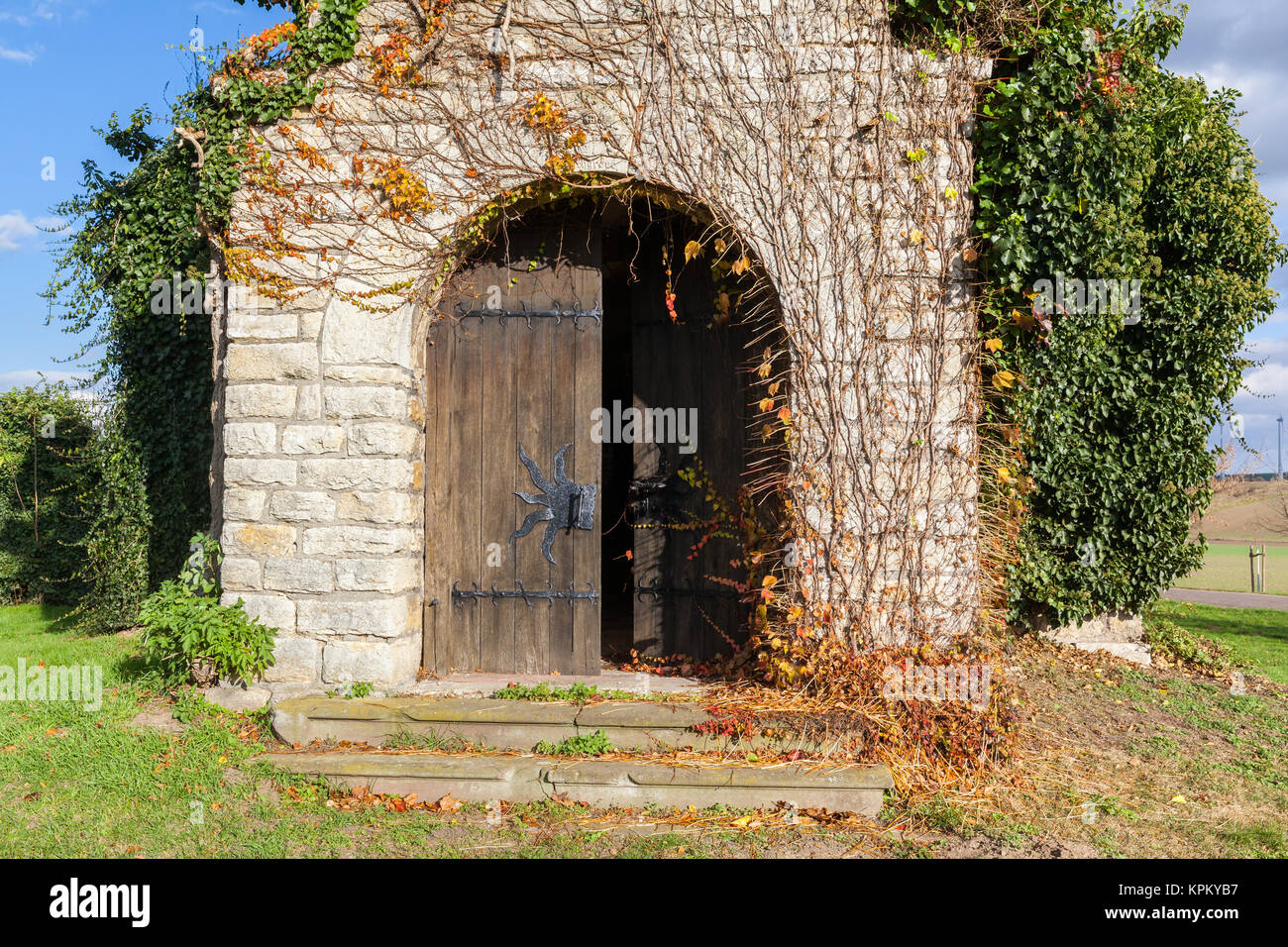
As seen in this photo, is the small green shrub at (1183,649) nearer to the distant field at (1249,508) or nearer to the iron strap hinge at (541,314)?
the distant field at (1249,508)

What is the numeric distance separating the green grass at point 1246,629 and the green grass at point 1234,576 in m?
0.71

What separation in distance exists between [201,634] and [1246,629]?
10128 mm

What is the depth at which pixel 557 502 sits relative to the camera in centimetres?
439

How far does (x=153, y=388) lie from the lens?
6.15 metres

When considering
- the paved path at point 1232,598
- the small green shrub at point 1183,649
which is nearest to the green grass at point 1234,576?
the paved path at point 1232,598

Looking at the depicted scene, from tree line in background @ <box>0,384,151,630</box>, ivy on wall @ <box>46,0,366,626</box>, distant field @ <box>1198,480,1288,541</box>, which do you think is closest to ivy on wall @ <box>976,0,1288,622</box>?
distant field @ <box>1198,480,1288,541</box>

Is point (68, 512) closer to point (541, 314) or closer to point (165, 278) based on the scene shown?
point (165, 278)

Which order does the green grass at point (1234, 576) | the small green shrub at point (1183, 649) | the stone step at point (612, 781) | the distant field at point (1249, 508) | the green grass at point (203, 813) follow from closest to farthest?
the green grass at point (203, 813) → the stone step at point (612, 781) → the small green shrub at point (1183, 649) → the distant field at point (1249, 508) → the green grass at point (1234, 576)

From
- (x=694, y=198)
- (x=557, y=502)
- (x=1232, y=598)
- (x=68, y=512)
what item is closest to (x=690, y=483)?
(x=557, y=502)

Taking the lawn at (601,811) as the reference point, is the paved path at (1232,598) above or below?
below

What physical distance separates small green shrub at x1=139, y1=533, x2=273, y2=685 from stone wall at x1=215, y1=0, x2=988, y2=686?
10cm

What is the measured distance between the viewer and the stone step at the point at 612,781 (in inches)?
134

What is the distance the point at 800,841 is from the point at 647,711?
0.93 metres
